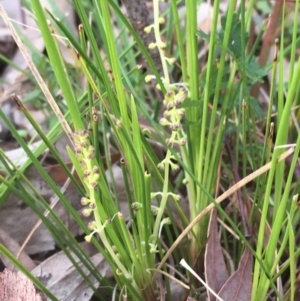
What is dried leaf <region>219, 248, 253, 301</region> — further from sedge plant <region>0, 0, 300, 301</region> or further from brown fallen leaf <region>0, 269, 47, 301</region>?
brown fallen leaf <region>0, 269, 47, 301</region>

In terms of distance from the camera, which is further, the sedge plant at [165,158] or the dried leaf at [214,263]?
the dried leaf at [214,263]

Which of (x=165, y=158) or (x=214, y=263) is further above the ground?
(x=165, y=158)

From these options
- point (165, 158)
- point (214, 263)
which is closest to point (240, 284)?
point (214, 263)

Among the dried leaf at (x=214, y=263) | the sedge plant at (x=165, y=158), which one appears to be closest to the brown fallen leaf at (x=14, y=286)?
the sedge plant at (x=165, y=158)

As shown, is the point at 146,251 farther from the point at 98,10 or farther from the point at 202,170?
the point at 98,10

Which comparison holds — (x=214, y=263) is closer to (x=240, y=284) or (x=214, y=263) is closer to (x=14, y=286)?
(x=240, y=284)

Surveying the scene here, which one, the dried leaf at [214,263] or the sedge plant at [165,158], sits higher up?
the sedge plant at [165,158]

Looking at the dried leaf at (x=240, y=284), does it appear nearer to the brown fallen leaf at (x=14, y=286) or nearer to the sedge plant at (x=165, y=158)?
the sedge plant at (x=165, y=158)
